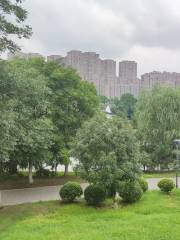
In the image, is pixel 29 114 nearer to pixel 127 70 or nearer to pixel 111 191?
pixel 111 191

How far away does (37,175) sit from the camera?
93.6ft

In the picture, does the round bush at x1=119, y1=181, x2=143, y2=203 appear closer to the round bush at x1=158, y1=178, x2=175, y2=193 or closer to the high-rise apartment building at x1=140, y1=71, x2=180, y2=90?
the round bush at x1=158, y1=178, x2=175, y2=193

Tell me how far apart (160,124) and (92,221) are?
21.2 metres

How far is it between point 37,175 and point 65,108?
612 centimetres

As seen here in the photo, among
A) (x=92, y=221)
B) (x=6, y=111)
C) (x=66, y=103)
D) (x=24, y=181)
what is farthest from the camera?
(x=24, y=181)

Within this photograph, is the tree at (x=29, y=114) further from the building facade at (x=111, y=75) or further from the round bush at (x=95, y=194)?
the building facade at (x=111, y=75)

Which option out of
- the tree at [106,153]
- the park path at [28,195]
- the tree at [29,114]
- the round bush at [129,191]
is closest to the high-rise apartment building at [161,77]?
the tree at [29,114]

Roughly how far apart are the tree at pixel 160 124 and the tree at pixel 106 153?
56.2 feet

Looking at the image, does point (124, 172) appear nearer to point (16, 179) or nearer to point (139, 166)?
point (139, 166)

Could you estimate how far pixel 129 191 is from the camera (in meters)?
17.6

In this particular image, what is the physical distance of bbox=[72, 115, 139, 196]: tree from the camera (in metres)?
16.6

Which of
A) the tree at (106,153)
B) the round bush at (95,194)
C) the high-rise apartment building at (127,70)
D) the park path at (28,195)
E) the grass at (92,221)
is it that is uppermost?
the high-rise apartment building at (127,70)

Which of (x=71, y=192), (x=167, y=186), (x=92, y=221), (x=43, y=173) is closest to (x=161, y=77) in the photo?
(x=43, y=173)

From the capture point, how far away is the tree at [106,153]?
16609 mm
